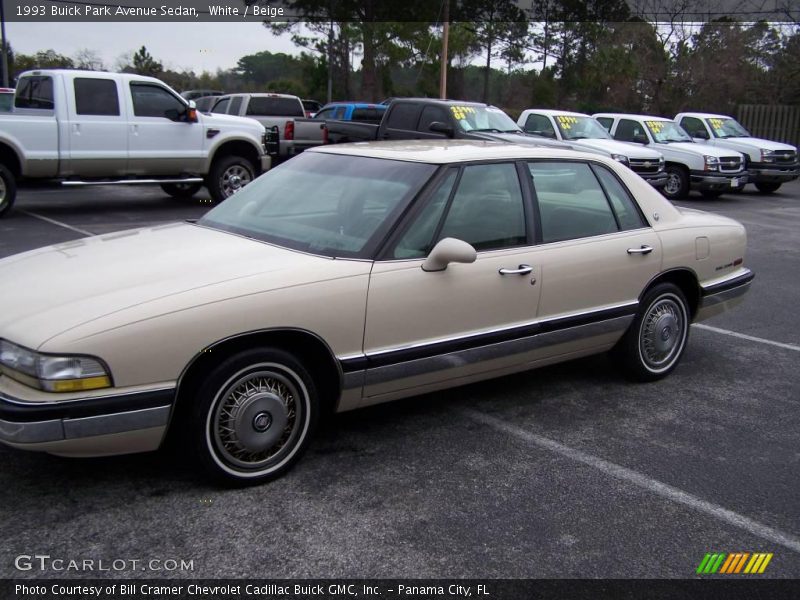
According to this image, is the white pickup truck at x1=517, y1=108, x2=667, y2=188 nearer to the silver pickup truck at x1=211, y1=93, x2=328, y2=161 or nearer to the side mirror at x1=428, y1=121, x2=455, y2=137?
the side mirror at x1=428, y1=121, x2=455, y2=137

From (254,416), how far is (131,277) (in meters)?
0.84

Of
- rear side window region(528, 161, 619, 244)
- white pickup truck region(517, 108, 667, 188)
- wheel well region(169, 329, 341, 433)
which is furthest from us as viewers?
white pickup truck region(517, 108, 667, 188)

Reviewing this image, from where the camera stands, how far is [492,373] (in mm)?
4434

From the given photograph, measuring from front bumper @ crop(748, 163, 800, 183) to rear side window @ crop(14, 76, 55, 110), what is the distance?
15.3 metres

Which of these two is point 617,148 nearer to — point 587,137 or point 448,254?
point 587,137

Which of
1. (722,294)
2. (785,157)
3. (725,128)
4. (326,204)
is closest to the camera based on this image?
(326,204)

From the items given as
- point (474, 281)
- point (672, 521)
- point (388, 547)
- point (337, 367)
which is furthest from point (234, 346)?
point (672, 521)

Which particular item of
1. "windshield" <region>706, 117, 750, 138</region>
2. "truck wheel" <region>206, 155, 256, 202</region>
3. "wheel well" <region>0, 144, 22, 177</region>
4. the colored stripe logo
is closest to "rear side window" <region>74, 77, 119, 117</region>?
"wheel well" <region>0, 144, 22, 177</region>

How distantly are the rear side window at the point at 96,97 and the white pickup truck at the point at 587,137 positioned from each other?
318 inches

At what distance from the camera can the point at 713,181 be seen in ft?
55.8

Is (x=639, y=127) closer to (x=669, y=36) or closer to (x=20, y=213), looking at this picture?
(x=20, y=213)

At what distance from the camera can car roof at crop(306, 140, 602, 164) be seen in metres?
4.42

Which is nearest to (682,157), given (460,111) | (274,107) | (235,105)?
(460,111)

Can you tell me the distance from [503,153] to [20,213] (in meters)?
9.50
